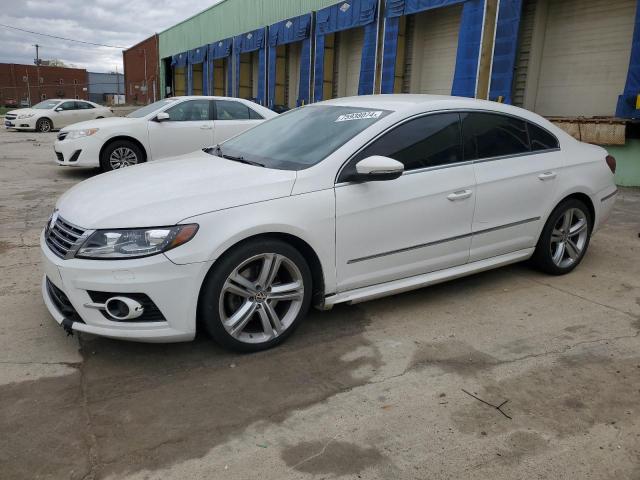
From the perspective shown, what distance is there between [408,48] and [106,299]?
1464 centimetres

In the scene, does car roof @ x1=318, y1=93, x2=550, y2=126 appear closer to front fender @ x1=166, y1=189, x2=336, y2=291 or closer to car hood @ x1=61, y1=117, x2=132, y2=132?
front fender @ x1=166, y1=189, x2=336, y2=291

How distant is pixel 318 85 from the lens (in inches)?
778

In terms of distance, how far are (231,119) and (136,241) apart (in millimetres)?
7354

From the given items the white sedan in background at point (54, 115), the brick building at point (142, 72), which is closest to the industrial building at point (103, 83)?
the brick building at point (142, 72)

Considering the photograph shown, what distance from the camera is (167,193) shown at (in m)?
3.25

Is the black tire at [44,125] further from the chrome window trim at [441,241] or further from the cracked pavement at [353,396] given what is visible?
the chrome window trim at [441,241]

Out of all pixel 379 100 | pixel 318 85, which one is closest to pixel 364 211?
pixel 379 100

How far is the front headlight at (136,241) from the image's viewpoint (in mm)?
2971

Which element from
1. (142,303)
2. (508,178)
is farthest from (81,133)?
(508,178)

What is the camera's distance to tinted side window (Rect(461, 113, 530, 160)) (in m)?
4.16

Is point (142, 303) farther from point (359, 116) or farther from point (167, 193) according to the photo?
point (359, 116)

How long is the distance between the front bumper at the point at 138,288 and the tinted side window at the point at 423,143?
1.37 m

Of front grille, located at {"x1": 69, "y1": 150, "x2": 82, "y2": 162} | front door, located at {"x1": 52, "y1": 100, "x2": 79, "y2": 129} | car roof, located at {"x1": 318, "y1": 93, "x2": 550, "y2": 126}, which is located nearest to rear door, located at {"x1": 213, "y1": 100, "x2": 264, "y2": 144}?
front grille, located at {"x1": 69, "y1": 150, "x2": 82, "y2": 162}

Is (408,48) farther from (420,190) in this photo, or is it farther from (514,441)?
(514,441)
